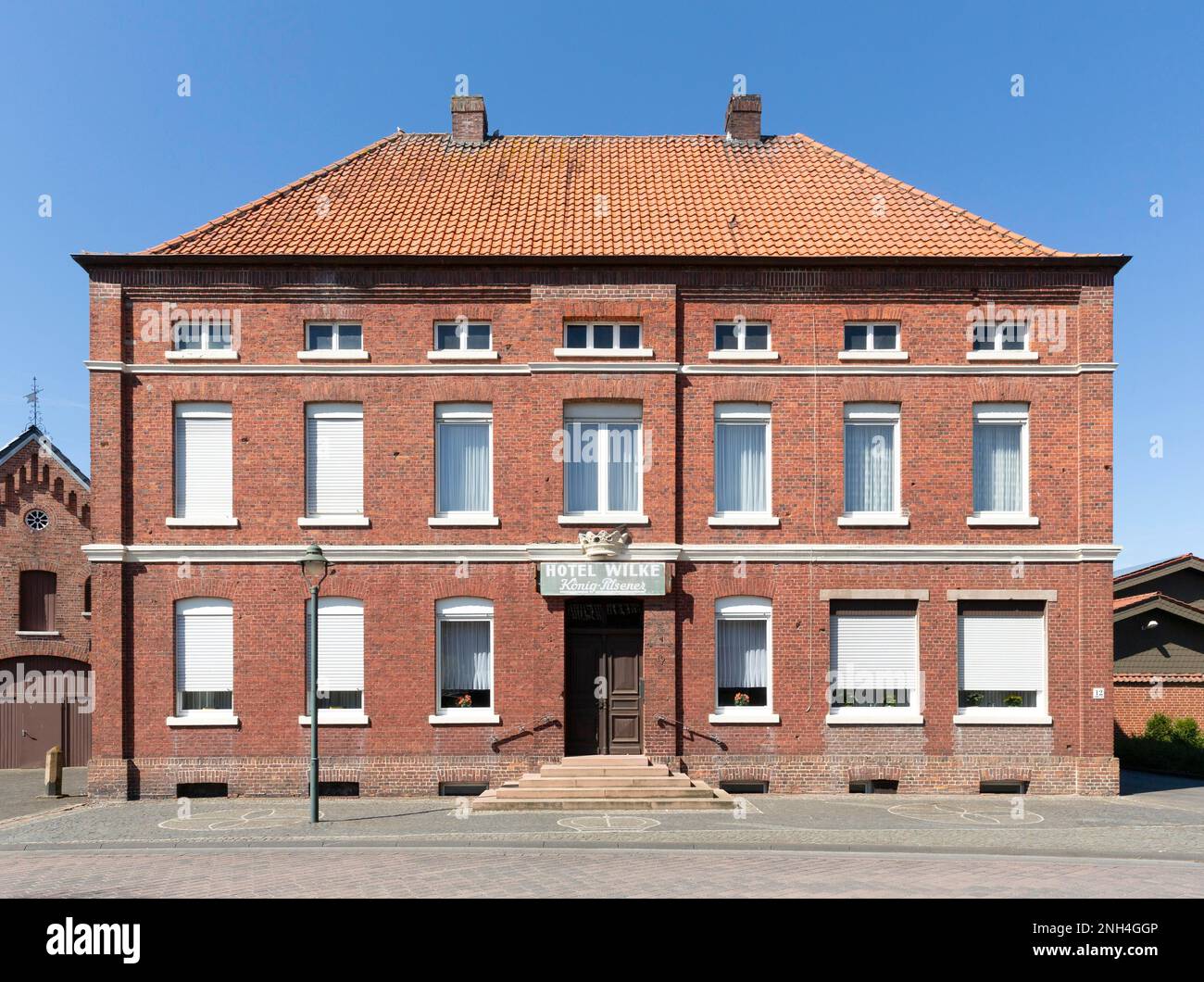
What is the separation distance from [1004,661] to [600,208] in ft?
40.1

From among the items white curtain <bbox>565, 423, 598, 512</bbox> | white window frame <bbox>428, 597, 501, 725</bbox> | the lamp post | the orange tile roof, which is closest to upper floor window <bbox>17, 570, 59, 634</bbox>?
the orange tile roof

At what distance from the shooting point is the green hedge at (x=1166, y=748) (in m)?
22.2

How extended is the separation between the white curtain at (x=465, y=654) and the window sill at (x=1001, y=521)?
31.4ft

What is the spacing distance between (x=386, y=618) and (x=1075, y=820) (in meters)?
12.4

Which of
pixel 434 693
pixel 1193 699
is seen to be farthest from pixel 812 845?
pixel 1193 699

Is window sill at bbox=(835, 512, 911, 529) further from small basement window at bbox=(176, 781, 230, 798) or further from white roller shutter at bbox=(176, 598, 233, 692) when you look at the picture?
small basement window at bbox=(176, 781, 230, 798)

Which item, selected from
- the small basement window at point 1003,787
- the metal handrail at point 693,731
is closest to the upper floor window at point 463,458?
the metal handrail at point 693,731

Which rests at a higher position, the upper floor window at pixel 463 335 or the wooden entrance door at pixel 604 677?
the upper floor window at pixel 463 335

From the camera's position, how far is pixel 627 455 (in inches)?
772

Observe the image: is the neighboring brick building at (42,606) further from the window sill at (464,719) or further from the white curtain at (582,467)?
the white curtain at (582,467)

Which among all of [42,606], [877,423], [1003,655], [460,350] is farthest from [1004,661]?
[42,606]

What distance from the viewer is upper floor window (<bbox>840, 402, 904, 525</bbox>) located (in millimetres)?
19766

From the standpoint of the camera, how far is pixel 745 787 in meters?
19.2

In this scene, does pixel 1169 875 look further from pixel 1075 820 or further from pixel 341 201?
pixel 341 201
